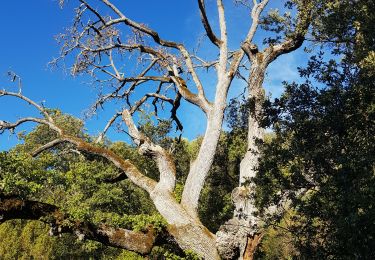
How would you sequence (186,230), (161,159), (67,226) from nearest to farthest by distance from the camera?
(67,226)
(186,230)
(161,159)

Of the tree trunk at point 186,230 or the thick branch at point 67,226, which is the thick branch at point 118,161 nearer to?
the tree trunk at point 186,230

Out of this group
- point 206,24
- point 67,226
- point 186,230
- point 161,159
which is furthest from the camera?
point 206,24

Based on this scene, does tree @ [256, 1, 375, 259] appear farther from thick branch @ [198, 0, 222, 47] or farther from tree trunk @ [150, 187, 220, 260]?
thick branch @ [198, 0, 222, 47]

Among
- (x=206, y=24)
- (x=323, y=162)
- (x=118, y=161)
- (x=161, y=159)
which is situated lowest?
(x=323, y=162)

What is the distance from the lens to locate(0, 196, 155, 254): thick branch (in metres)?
9.85

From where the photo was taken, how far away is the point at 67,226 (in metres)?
10.3

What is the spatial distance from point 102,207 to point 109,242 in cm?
1429

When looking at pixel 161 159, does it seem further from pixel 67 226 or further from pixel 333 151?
pixel 333 151

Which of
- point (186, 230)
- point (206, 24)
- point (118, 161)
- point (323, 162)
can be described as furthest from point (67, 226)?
point (206, 24)

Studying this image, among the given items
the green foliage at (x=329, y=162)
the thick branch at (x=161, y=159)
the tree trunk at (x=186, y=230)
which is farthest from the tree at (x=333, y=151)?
the thick branch at (x=161, y=159)

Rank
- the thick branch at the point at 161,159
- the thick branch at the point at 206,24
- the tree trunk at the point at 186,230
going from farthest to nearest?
the thick branch at the point at 206,24
the thick branch at the point at 161,159
the tree trunk at the point at 186,230

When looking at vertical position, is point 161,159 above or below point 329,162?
above

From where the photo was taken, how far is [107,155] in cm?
1444

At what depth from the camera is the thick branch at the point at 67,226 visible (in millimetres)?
9852
